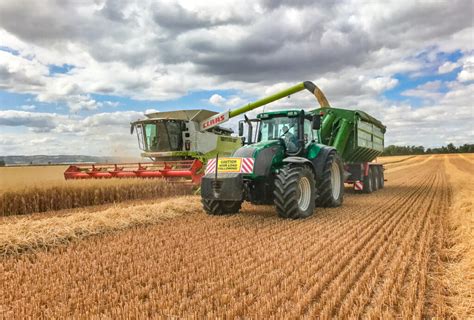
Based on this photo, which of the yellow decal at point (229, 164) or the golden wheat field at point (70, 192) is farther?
the golden wheat field at point (70, 192)

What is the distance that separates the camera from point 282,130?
27.4 ft

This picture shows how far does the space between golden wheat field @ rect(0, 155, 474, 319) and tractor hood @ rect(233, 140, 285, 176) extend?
0.94 m

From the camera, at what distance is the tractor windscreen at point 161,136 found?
14727 millimetres

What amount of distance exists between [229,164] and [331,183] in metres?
2.86

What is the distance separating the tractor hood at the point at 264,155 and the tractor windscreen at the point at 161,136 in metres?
7.23

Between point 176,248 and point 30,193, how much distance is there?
6.47 meters

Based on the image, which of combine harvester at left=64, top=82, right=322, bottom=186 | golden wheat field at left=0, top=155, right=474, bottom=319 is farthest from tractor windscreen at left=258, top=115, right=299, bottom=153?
combine harvester at left=64, top=82, right=322, bottom=186

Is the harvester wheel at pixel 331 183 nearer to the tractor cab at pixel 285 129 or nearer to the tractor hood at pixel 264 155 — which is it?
the tractor cab at pixel 285 129

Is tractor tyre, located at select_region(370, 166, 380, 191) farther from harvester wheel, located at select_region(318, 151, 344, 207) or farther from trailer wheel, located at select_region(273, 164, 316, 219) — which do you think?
A: trailer wheel, located at select_region(273, 164, 316, 219)

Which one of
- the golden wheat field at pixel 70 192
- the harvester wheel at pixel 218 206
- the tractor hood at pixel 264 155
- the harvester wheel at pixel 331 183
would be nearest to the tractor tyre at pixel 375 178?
the harvester wheel at pixel 331 183

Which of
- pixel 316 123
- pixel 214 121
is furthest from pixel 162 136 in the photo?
pixel 316 123

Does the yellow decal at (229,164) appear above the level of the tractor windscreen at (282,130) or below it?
below

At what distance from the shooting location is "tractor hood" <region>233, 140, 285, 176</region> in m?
7.42

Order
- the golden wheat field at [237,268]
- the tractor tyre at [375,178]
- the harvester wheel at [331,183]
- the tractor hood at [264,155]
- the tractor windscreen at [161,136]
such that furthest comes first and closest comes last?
1. the tractor windscreen at [161,136]
2. the tractor tyre at [375,178]
3. the harvester wheel at [331,183]
4. the tractor hood at [264,155]
5. the golden wheat field at [237,268]
